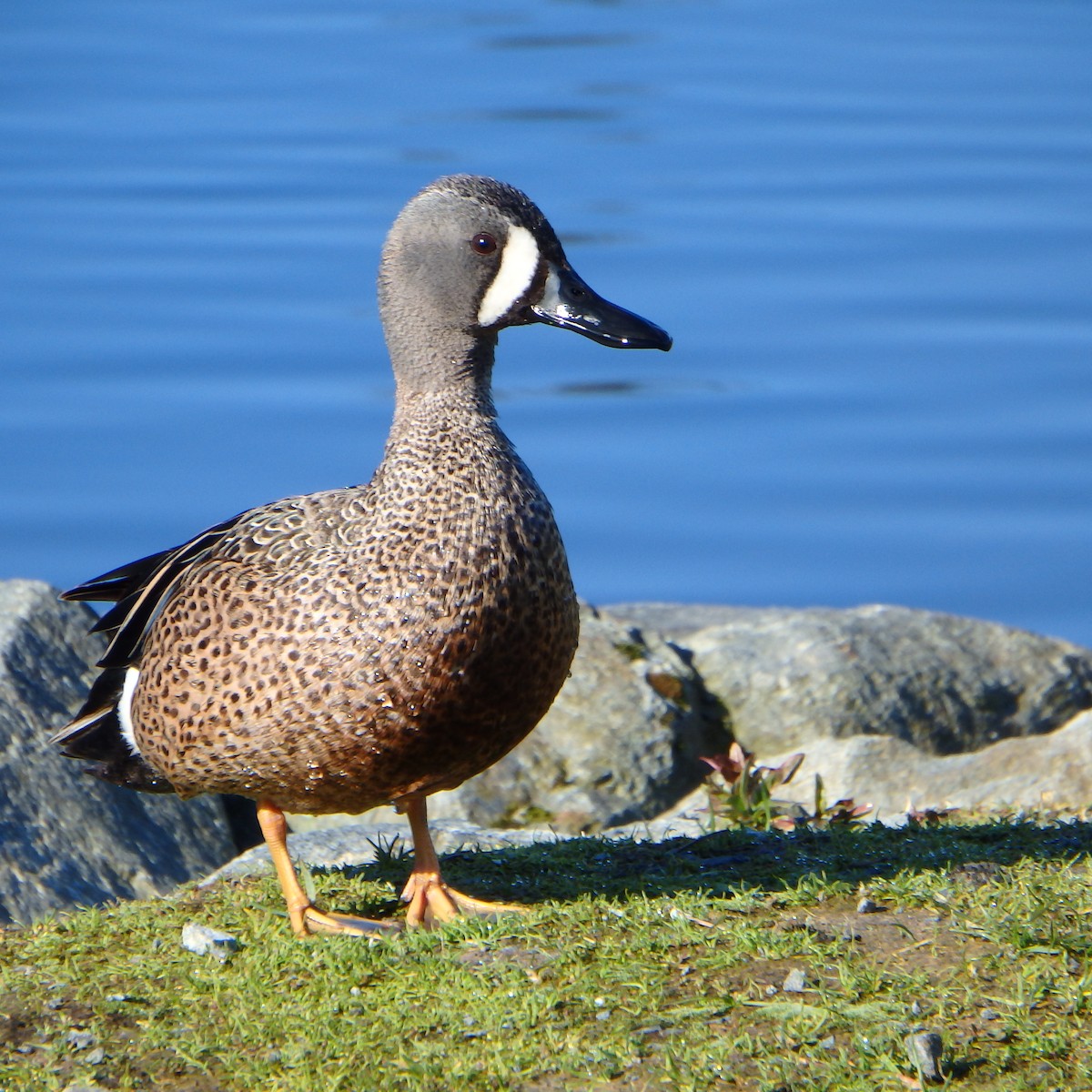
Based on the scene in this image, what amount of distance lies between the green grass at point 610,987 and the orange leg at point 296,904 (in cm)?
7

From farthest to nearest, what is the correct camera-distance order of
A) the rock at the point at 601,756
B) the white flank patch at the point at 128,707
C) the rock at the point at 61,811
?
the rock at the point at 601,756
the rock at the point at 61,811
the white flank patch at the point at 128,707

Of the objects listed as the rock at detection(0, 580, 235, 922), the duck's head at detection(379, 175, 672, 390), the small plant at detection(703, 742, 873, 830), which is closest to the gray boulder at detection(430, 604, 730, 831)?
the small plant at detection(703, 742, 873, 830)

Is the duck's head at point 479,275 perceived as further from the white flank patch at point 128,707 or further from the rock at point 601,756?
the rock at point 601,756

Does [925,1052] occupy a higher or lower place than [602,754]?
higher

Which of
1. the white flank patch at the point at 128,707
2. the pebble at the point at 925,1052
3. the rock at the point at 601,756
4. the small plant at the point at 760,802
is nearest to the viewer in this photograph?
the pebble at the point at 925,1052

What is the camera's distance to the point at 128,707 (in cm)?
393

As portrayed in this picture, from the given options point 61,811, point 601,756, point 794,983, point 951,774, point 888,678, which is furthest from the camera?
point 888,678

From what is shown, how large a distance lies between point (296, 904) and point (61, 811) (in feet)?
5.46

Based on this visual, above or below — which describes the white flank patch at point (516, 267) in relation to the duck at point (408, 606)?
above

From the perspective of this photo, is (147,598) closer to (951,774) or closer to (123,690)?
(123,690)

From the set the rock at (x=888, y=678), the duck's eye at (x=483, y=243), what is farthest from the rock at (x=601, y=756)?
the duck's eye at (x=483, y=243)

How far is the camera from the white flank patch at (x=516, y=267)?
12.1 ft

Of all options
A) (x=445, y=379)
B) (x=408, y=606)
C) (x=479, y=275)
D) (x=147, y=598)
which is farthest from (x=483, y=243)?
(x=147, y=598)

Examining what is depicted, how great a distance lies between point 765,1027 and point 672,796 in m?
2.71
